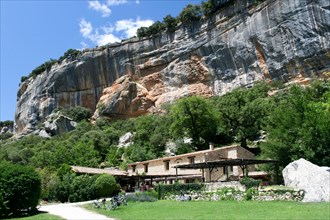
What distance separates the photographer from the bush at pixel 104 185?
117 ft

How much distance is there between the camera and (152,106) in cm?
8712

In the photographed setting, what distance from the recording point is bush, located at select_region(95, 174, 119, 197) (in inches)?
1399

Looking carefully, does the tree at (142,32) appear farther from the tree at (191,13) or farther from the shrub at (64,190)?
the shrub at (64,190)

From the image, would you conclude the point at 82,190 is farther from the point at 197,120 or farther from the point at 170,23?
the point at 170,23

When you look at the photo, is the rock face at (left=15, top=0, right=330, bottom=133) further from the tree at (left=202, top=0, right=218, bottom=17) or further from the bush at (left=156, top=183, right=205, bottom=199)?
the bush at (left=156, top=183, right=205, bottom=199)

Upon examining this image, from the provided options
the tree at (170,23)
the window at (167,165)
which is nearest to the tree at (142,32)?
the tree at (170,23)

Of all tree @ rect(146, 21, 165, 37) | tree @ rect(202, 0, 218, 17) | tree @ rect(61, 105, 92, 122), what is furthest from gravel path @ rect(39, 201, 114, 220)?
tree @ rect(61, 105, 92, 122)

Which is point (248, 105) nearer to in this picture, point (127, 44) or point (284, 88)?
point (284, 88)

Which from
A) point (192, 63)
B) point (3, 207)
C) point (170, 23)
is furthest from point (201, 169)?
point (170, 23)

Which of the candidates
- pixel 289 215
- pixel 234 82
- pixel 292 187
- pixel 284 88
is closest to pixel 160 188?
pixel 292 187

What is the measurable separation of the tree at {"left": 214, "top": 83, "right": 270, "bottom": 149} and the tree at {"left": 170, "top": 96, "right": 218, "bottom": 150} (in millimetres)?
1867

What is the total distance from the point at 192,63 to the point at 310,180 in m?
61.5

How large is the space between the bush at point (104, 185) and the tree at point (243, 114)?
84.3 feet

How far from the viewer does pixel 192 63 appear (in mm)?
81875
